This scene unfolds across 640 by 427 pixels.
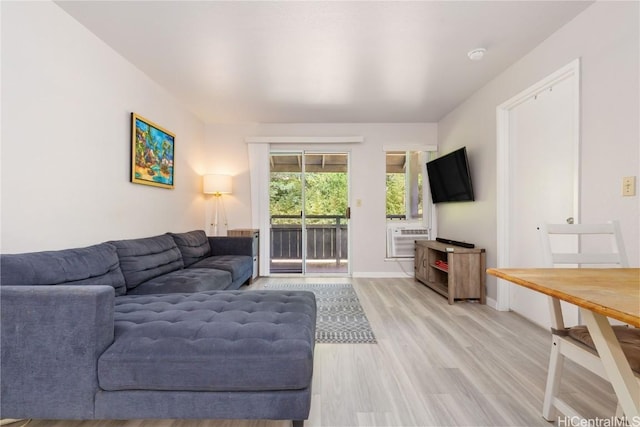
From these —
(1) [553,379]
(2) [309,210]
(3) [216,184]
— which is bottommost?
(1) [553,379]

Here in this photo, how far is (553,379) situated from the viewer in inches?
52.5

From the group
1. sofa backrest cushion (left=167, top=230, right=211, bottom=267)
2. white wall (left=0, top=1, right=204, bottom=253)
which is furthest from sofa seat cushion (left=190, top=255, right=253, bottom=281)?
white wall (left=0, top=1, right=204, bottom=253)

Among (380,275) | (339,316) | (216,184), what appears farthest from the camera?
(380,275)

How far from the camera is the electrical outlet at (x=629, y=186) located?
165cm

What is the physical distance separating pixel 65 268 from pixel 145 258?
756 mm

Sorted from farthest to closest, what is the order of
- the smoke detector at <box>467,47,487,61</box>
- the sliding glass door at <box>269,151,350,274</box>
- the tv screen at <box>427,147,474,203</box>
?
the sliding glass door at <box>269,151,350,274</box>
the tv screen at <box>427,147,474,203</box>
the smoke detector at <box>467,47,487,61</box>

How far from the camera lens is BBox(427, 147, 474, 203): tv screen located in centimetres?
345

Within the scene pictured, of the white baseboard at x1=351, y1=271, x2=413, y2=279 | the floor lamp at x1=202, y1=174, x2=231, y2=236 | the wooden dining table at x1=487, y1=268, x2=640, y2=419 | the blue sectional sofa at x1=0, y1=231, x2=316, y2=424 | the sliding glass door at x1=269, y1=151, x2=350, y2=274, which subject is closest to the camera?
the wooden dining table at x1=487, y1=268, x2=640, y2=419

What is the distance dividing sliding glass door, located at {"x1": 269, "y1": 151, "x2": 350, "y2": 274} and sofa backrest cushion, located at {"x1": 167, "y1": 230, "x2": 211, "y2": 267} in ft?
5.13

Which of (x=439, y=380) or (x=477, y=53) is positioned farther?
(x=477, y=53)

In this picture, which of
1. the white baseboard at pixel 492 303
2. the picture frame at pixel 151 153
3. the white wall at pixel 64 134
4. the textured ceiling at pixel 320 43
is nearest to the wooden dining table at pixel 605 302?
the textured ceiling at pixel 320 43

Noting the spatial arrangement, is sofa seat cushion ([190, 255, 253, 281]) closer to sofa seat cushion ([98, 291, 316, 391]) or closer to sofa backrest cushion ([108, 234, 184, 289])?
sofa backrest cushion ([108, 234, 184, 289])

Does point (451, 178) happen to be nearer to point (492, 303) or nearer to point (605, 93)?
point (492, 303)

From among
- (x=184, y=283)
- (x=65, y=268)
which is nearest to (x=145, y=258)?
(x=184, y=283)
